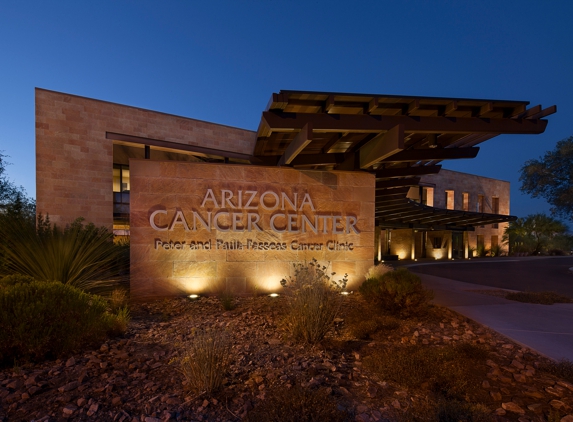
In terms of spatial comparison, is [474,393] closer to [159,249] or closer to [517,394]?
[517,394]

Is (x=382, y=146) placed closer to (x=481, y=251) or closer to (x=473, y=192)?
(x=481, y=251)

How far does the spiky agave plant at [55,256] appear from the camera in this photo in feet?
19.9

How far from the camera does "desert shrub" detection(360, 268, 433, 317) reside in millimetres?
5789

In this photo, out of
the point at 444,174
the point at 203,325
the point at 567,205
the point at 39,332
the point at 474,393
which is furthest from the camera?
the point at 444,174

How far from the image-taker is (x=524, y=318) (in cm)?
592

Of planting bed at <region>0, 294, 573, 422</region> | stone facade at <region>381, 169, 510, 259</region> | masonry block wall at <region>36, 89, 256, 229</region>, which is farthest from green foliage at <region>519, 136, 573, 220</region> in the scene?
masonry block wall at <region>36, 89, 256, 229</region>

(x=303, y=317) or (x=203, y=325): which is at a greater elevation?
(x=303, y=317)

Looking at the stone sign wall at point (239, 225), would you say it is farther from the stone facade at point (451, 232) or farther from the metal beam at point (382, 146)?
the stone facade at point (451, 232)

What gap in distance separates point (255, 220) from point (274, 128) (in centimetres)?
233

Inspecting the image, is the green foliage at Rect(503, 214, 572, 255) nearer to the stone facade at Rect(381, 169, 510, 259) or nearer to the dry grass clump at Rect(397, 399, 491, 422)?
the stone facade at Rect(381, 169, 510, 259)

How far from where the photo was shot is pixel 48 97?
49.1 feet

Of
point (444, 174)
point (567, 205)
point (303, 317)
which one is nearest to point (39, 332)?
point (303, 317)

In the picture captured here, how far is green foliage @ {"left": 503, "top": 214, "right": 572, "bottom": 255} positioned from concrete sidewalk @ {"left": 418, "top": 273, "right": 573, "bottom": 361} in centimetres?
2991

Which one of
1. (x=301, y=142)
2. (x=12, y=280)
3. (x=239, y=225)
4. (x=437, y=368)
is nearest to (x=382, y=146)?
(x=301, y=142)
